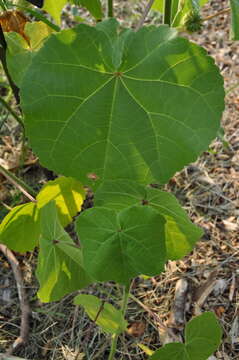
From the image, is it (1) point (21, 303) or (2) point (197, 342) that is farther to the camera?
(1) point (21, 303)

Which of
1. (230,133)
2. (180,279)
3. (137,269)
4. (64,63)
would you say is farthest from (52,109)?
(230,133)

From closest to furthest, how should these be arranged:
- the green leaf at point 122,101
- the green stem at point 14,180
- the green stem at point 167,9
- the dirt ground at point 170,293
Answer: the green leaf at point 122,101
the green stem at point 167,9
the green stem at point 14,180
the dirt ground at point 170,293

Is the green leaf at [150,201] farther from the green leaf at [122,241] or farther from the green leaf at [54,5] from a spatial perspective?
the green leaf at [54,5]

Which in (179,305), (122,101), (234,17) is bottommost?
(179,305)

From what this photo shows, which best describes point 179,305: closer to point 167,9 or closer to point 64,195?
point 64,195

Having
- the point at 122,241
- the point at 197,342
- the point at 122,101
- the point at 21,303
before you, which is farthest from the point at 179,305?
the point at 122,101

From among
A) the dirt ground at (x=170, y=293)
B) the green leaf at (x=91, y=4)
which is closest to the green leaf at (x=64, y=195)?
the dirt ground at (x=170, y=293)
